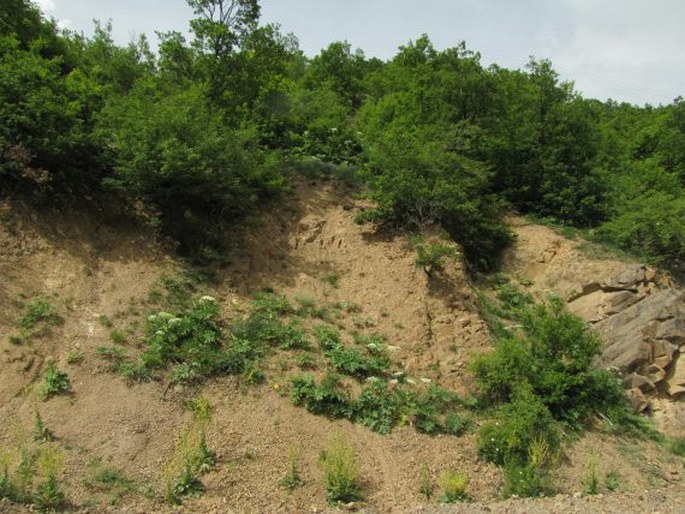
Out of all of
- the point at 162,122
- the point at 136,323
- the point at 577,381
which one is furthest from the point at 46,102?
the point at 577,381

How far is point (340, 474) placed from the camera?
8.77 m

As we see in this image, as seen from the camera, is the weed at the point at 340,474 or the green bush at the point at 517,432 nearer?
the weed at the point at 340,474

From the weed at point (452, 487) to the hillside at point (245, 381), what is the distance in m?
0.14

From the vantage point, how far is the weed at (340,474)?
8688mm

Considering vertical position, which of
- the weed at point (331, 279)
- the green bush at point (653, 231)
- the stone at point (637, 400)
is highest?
the green bush at point (653, 231)

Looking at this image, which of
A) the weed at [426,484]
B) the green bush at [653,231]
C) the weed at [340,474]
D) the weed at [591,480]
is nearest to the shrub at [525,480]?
the weed at [591,480]

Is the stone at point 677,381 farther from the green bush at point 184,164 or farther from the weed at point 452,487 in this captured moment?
the green bush at point 184,164

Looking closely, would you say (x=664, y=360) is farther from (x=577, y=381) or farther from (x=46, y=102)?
(x=46, y=102)

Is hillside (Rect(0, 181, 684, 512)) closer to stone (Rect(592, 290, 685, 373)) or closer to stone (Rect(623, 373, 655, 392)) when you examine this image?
stone (Rect(623, 373, 655, 392))

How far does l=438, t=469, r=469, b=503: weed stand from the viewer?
353 inches

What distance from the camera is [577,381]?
A: 11.1 meters

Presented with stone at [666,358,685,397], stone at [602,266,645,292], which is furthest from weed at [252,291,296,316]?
stone at [602,266,645,292]

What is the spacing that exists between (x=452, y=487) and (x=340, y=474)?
176 centimetres

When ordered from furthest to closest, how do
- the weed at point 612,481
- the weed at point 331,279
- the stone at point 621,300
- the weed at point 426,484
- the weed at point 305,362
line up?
the stone at point 621,300, the weed at point 331,279, the weed at point 305,362, the weed at point 612,481, the weed at point 426,484
